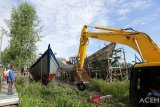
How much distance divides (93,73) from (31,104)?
657 inches

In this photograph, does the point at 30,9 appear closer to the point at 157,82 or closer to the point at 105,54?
the point at 105,54

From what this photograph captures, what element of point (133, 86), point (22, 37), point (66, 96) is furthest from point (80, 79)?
point (22, 37)

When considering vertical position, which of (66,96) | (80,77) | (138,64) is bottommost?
(66,96)

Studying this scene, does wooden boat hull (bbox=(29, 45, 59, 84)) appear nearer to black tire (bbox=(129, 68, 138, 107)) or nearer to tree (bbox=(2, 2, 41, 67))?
Result: tree (bbox=(2, 2, 41, 67))

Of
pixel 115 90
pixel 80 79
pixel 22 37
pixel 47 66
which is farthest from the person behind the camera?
pixel 22 37

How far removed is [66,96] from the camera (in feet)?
51.0

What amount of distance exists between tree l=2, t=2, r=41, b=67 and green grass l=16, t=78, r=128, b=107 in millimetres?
13813

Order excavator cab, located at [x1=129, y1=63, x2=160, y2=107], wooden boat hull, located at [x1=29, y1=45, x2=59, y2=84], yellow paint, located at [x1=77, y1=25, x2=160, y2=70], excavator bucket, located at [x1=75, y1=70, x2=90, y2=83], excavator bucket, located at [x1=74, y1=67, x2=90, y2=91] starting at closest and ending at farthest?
excavator cab, located at [x1=129, y1=63, x2=160, y2=107], yellow paint, located at [x1=77, y1=25, x2=160, y2=70], excavator bucket, located at [x1=74, y1=67, x2=90, y2=91], excavator bucket, located at [x1=75, y1=70, x2=90, y2=83], wooden boat hull, located at [x1=29, y1=45, x2=59, y2=84]

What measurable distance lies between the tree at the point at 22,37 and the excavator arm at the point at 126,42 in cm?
2110

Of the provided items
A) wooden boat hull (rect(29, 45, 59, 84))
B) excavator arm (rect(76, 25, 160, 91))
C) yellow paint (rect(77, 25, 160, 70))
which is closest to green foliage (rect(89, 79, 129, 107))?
excavator arm (rect(76, 25, 160, 91))

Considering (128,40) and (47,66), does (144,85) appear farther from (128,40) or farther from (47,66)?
(47,66)

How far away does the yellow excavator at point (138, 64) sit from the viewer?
Result: 633 centimetres

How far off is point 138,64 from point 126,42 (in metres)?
5.51

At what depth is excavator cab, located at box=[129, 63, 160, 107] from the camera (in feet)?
20.1
